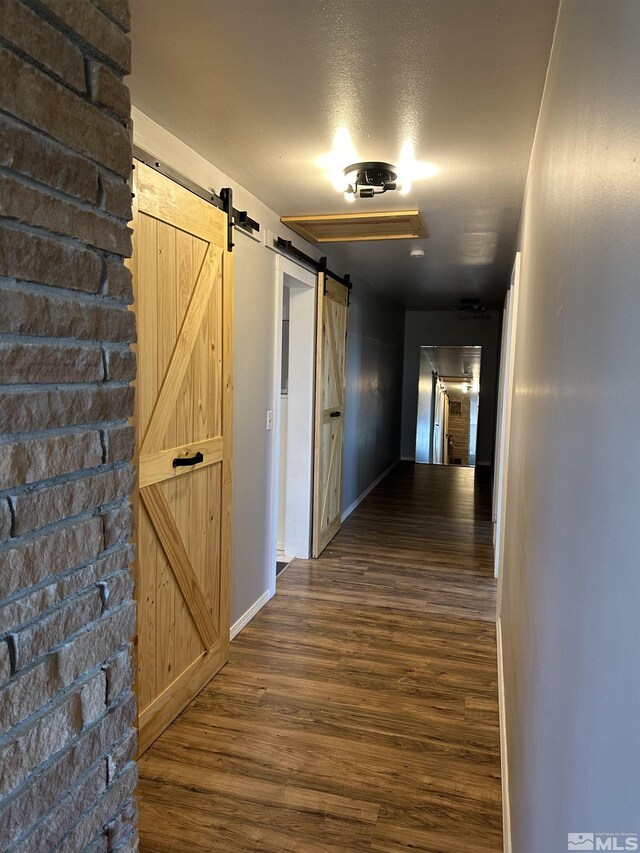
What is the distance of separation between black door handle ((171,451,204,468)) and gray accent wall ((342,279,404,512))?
3.02 metres

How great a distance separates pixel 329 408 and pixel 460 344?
4.87 meters

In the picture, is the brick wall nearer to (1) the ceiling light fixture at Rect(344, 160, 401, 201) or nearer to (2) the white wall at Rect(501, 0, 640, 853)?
(2) the white wall at Rect(501, 0, 640, 853)

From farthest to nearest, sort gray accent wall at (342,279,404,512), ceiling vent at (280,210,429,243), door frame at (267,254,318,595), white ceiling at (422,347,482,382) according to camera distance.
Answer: white ceiling at (422,347,482,382) < gray accent wall at (342,279,404,512) < door frame at (267,254,318,595) < ceiling vent at (280,210,429,243)

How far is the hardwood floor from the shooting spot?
1.86 m

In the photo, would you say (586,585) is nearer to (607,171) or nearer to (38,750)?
(607,171)

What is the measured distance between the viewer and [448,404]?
1708 centimetres

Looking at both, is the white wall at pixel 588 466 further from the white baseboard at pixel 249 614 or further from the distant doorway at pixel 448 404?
the distant doorway at pixel 448 404

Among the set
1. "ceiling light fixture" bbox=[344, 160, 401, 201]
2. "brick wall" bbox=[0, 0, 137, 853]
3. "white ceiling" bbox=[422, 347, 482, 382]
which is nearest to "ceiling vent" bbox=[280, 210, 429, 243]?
"ceiling light fixture" bbox=[344, 160, 401, 201]

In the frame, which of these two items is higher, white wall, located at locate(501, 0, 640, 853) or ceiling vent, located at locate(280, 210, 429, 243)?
ceiling vent, located at locate(280, 210, 429, 243)

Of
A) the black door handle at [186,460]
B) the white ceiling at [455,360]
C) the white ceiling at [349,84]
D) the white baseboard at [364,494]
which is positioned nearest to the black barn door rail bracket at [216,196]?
the white ceiling at [349,84]

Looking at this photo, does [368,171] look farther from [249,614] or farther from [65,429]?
[249,614]

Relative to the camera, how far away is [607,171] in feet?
2.37

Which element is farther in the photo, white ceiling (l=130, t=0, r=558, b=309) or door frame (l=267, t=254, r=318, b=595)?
door frame (l=267, t=254, r=318, b=595)

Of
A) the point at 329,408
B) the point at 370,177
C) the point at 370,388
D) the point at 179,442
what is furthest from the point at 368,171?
the point at 370,388
